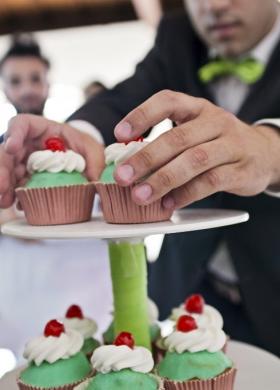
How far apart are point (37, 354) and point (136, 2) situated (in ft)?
17.8

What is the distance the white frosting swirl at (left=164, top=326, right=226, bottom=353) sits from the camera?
85 centimetres

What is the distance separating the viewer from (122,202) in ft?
2.68

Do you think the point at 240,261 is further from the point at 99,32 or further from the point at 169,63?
the point at 99,32

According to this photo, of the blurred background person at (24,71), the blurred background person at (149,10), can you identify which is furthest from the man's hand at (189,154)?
the blurred background person at (149,10)

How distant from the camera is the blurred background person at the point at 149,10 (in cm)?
555

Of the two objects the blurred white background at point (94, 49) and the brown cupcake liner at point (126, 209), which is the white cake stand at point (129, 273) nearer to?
the brown cupcake liner at point (126, 209)

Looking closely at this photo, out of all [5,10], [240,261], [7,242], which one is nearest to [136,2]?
[5,10]

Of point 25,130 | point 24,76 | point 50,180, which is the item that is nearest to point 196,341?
point 50,180

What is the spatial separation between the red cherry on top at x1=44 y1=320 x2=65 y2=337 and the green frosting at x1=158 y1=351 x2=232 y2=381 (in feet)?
0.56

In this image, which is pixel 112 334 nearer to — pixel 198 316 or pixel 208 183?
pixel 198 316

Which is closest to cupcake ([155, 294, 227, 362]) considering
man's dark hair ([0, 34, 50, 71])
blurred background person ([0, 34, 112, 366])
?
blurred background person ([0, 34, 112, 366])

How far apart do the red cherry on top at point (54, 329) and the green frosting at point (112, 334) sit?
0.11m

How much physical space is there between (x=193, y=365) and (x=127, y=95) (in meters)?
0.77

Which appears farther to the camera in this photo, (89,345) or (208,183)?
(89,345)
